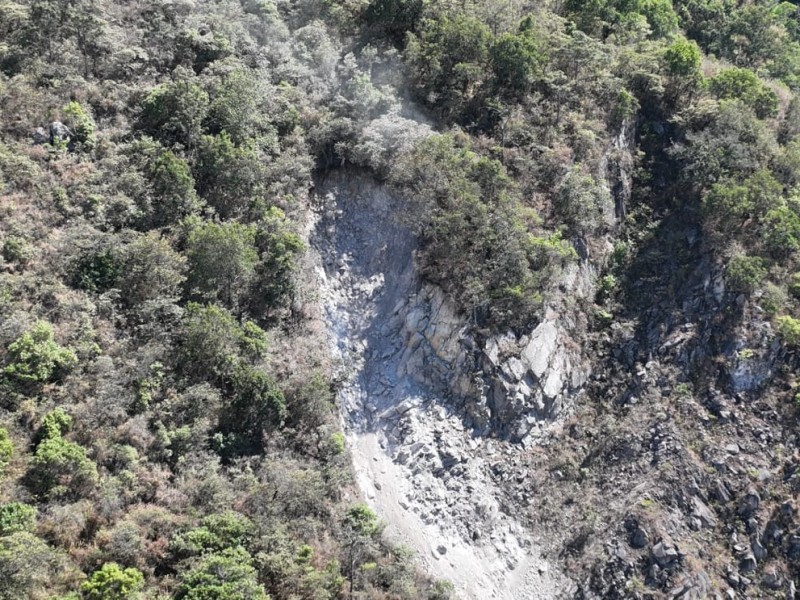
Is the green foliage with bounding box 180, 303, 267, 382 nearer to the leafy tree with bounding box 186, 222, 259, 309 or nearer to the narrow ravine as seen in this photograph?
the leafy tree with bounding box 186, 222, 259, 309

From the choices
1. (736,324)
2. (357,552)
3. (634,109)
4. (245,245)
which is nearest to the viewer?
(357,552)

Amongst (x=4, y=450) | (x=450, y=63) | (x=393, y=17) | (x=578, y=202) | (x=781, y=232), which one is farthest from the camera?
(x=393, y=17)

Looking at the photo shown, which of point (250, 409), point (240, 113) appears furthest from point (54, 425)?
point (240, 113)

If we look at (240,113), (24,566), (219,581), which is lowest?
(219,581)

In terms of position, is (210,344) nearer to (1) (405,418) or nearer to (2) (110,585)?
(2) (110,585)

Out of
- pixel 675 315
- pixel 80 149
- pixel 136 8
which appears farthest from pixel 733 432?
pixel 136 8

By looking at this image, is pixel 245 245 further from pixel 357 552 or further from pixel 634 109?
pixel 634 109
